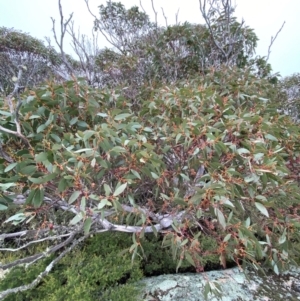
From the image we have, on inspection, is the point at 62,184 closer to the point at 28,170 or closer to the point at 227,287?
the point at 28,170

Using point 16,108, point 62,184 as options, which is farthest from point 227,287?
point 16,108

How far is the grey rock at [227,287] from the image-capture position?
4.84 feet

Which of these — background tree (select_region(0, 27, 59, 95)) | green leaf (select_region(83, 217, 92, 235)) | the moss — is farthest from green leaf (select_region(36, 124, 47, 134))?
background tree (select_region(0, 27, 59, 95))

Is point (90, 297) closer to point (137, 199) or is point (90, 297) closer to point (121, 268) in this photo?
point (121, 268)

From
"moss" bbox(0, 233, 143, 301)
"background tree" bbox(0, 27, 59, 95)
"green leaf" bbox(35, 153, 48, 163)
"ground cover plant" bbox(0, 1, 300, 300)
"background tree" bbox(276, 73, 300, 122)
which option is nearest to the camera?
"green leaf" bbox(35, 153, 48, 163)

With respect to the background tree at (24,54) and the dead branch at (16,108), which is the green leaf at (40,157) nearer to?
the dead branch at (16,108)

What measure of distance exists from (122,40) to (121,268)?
4.40 meters

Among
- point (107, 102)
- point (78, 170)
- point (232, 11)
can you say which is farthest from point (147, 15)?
point (78, 170)

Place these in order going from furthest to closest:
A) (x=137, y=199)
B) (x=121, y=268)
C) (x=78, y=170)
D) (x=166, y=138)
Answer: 1. (x=137, y=199)
2. (x=121, y=268)
3. (x=166, y=138)
4. (x=78, y=170)

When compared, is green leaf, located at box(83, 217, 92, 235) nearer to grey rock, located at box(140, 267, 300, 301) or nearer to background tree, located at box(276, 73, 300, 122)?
grey rock, located at box(140, 267, 300, 301)

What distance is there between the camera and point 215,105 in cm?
136

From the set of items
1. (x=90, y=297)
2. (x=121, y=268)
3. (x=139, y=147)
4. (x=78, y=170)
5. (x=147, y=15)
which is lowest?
(x=90, y=297)

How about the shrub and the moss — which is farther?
the moss

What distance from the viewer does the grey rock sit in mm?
1477
